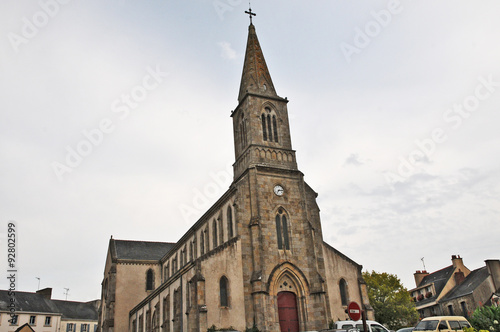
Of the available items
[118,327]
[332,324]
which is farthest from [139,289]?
[332,324]

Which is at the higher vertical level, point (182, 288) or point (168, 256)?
point (168, 256)

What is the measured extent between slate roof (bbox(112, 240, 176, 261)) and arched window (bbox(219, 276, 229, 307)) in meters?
28.4

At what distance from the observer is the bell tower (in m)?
33.9

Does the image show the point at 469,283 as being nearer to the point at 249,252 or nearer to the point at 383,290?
the point at 383,290

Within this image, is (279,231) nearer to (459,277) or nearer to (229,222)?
(229,222)

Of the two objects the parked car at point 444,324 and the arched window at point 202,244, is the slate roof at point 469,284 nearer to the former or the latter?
the arched window at point 202,244

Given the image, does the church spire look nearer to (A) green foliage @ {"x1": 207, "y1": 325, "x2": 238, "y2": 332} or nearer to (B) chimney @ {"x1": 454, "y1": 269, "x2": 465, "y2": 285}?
(A) green foliage @ {"x1": 207, "y1": 325, "x2": 238, "y2": 332}

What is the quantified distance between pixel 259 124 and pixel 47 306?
46.5 m

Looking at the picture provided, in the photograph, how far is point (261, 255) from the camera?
29625 millimetres

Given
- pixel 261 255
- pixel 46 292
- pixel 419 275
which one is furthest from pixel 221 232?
pixel 419 275

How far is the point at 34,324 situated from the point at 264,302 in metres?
44.8

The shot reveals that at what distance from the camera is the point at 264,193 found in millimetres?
31953

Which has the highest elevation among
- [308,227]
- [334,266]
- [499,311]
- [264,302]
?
[308,227]

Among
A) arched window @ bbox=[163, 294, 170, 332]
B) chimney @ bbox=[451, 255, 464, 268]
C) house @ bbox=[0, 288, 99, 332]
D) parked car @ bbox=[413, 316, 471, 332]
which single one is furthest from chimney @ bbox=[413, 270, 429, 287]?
house @ bbox=[0, 288, 99, 332]
